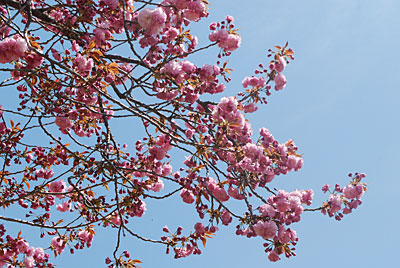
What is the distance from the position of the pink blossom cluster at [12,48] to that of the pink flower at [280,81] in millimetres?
2227

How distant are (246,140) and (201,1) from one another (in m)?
1.17

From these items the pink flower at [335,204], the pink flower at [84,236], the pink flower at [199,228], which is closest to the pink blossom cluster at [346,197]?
the pink flower at [335,204]

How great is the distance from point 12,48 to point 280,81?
2328 millimetres

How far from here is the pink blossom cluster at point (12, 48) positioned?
2.77m

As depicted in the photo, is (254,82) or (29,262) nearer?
(254,82)

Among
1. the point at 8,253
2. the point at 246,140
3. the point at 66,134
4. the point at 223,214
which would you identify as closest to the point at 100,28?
the point at 66,134

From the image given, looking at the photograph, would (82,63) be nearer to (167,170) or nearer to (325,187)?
(167,170)

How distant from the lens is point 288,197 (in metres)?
3.35

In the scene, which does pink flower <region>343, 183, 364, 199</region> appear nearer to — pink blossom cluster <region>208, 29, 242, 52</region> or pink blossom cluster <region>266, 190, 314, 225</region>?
pink blossom cluster <region>266, 190, 314, 225</region>

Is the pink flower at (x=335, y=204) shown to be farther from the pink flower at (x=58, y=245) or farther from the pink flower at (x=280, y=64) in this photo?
the pink flower at (x=58, y=245)

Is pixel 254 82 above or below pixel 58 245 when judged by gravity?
above

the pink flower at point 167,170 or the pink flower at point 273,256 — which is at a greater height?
the pink flower at point 167,170

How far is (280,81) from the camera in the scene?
12.7 feet

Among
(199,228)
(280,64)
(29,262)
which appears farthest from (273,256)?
(29,262)
